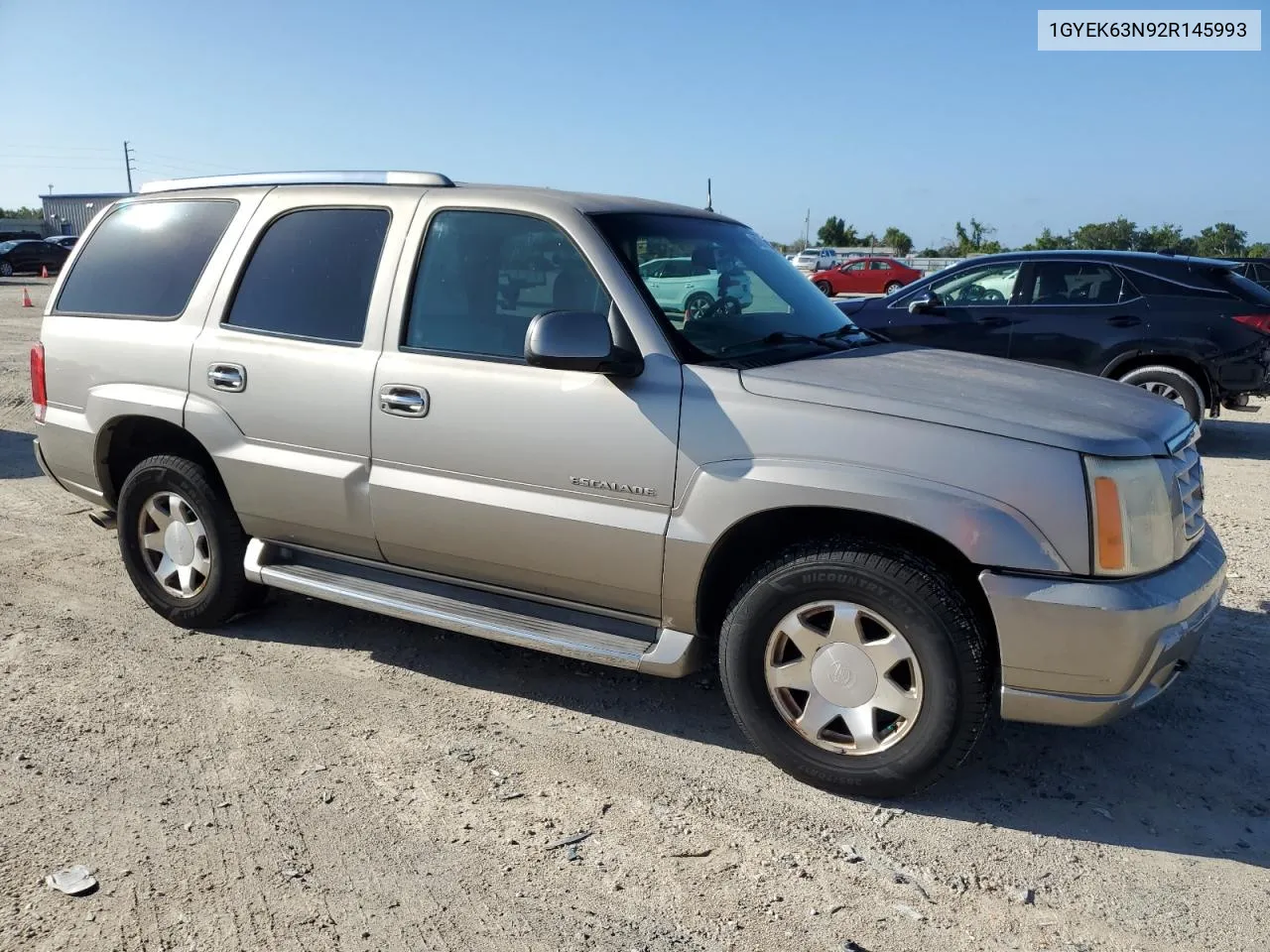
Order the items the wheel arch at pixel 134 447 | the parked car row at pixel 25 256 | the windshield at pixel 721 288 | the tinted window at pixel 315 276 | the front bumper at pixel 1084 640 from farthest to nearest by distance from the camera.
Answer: the parked car row at pixel 25 256
the wheel arch at pixel 134 447
the tinted window at pixel 315 276
the windshield at pixel 721 288
the front bumper at pixel 1084 640

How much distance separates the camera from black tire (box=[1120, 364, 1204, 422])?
8.81 m

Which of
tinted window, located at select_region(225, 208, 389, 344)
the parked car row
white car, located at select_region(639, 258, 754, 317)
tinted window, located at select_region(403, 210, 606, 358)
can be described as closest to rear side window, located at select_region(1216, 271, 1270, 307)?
white car, located at select_region(639, 258, 754, 317)

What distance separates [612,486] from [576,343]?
0.50 m

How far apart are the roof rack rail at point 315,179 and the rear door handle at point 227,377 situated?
2.74ft

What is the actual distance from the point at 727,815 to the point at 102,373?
3433 millimetres

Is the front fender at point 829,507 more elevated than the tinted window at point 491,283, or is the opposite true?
the tinted window at point 491,283

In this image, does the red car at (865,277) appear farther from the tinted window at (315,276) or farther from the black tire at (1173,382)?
the tinted window at (315,276)

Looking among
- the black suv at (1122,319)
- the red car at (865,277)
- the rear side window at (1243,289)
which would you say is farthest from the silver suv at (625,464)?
the red car at (865,277)

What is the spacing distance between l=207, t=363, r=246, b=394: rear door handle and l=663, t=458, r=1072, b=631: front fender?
6.59 ft

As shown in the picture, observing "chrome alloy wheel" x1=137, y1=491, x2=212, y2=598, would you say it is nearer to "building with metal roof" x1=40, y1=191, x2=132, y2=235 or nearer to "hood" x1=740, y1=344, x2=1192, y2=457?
"hood" x1=740, y1=344, x2=1192, y2=457

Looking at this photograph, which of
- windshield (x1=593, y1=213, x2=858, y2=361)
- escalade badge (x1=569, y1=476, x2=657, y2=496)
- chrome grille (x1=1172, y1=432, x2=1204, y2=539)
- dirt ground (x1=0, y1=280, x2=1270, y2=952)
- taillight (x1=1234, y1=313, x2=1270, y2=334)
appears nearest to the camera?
dirt ground (x1=0, y1=280, x2=1270, y2=952)

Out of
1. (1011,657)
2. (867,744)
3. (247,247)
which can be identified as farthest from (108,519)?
(1011,657)

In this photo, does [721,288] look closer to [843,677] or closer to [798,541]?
[798,541]

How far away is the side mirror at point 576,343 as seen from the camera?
3441 millimetres
